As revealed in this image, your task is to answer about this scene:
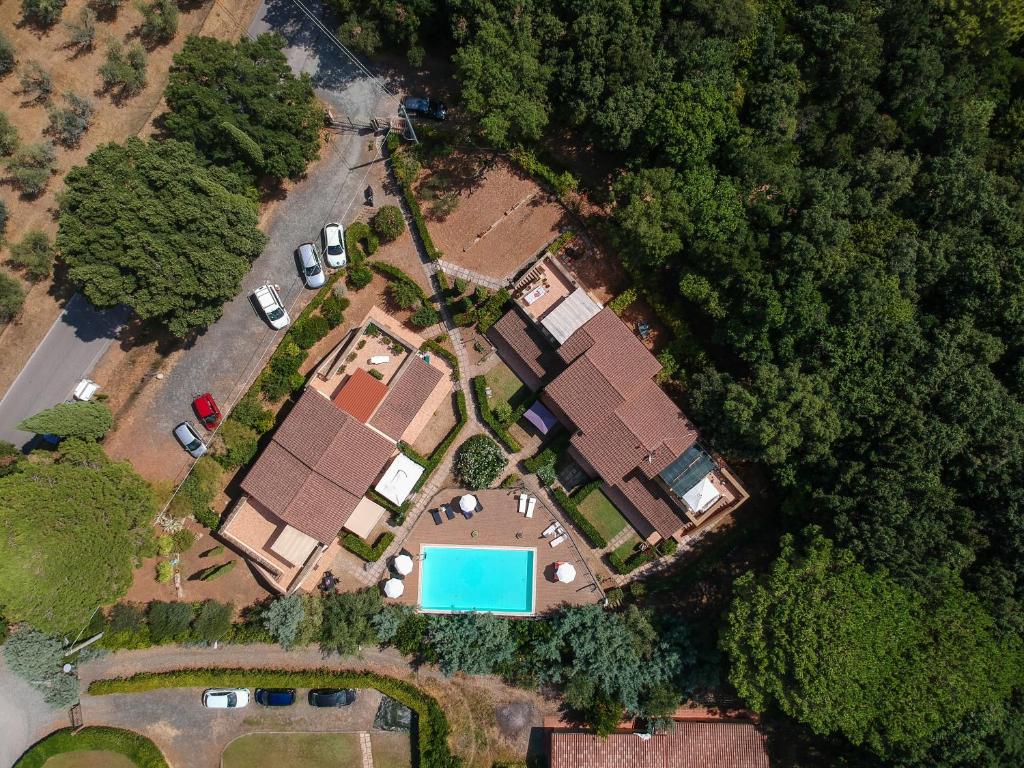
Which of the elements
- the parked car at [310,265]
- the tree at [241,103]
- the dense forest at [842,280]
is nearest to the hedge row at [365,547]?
the parked car at [310,265]

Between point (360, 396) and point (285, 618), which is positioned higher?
point (360, 396)

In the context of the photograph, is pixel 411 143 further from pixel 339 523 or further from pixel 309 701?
pixel 309 701

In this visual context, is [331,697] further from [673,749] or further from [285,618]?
[673,749]

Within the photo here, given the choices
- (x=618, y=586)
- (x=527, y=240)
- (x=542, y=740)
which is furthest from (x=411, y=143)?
(x=542, y=740)

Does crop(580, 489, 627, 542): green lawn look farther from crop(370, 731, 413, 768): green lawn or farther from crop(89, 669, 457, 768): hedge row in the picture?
crop(370, 731, 413, 768): green lawn

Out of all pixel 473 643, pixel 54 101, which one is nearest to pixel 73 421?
pixel 54 101
